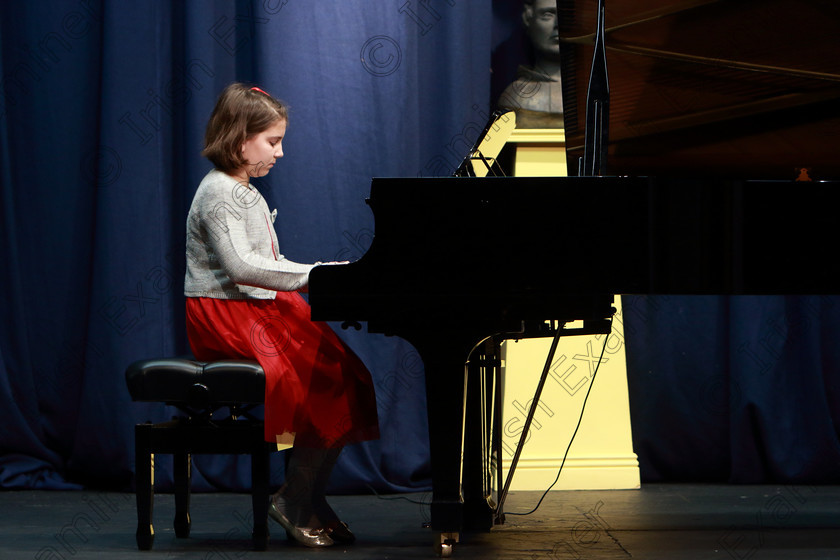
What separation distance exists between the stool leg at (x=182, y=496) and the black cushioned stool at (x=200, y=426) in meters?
0.15

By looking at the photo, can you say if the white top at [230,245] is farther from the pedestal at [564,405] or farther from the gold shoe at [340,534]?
the pedestal at [564,405]

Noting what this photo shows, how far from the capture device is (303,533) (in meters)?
2.44

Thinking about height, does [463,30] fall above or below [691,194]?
above

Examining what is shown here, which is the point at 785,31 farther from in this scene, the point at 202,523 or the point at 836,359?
Result: the point at 202,523

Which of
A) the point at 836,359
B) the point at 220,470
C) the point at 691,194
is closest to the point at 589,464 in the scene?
the point at 836,359

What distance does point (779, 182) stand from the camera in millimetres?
2117

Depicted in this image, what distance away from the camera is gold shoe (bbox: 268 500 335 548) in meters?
2.44

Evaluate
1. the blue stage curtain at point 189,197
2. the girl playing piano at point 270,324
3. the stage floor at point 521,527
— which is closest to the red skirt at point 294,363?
the girl playing piano at point 270,324

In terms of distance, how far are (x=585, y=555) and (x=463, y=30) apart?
2.01m

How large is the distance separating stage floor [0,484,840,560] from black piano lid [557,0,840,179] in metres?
0.95

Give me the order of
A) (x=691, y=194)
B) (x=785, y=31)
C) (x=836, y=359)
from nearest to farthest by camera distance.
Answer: (x=691, y=194)
(x=785, y=31)
(x=836, y=359)

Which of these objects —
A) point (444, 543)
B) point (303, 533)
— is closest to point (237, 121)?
point (303, 533)

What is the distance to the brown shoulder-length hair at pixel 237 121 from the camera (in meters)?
2.54

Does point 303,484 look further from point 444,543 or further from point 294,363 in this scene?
point 444,543
